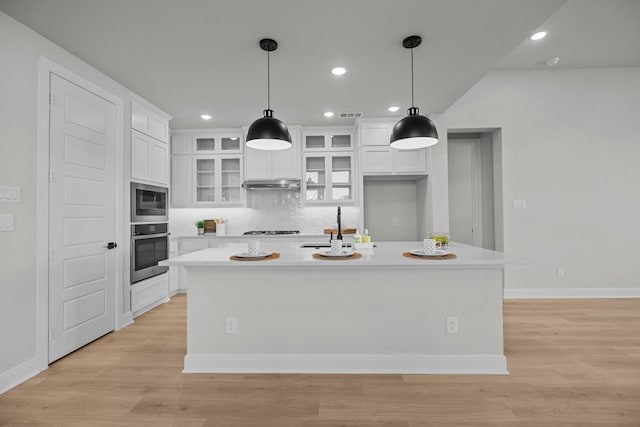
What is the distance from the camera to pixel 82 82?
112 inches

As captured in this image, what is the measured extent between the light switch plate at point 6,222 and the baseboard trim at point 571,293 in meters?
5.21

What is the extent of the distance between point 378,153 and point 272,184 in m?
1.64

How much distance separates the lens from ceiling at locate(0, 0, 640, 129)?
2180 mm

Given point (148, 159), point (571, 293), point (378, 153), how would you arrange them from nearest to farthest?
point (148, 159) → point (571, 293) → point (378, 153)

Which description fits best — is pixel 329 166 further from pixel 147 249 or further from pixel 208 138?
pixel 147 249

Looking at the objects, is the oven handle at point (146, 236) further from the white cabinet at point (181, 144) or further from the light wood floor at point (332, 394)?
the white cabinet at point (181, 144)

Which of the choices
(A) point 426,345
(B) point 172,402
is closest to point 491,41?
(A) point 426,345

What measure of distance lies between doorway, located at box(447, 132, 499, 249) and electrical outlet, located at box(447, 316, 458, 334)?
2864mm

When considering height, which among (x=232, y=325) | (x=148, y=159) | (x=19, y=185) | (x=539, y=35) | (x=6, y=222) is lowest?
(x=232, y=325)

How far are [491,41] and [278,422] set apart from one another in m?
3.16

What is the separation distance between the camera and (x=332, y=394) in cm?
205

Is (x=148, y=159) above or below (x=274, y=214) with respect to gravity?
above

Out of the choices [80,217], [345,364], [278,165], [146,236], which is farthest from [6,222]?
[278,165]

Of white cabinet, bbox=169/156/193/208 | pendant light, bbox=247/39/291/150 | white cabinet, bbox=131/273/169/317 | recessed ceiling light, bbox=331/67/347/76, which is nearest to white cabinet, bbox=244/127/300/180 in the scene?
white cabinet, bbox=169/156/193/208
